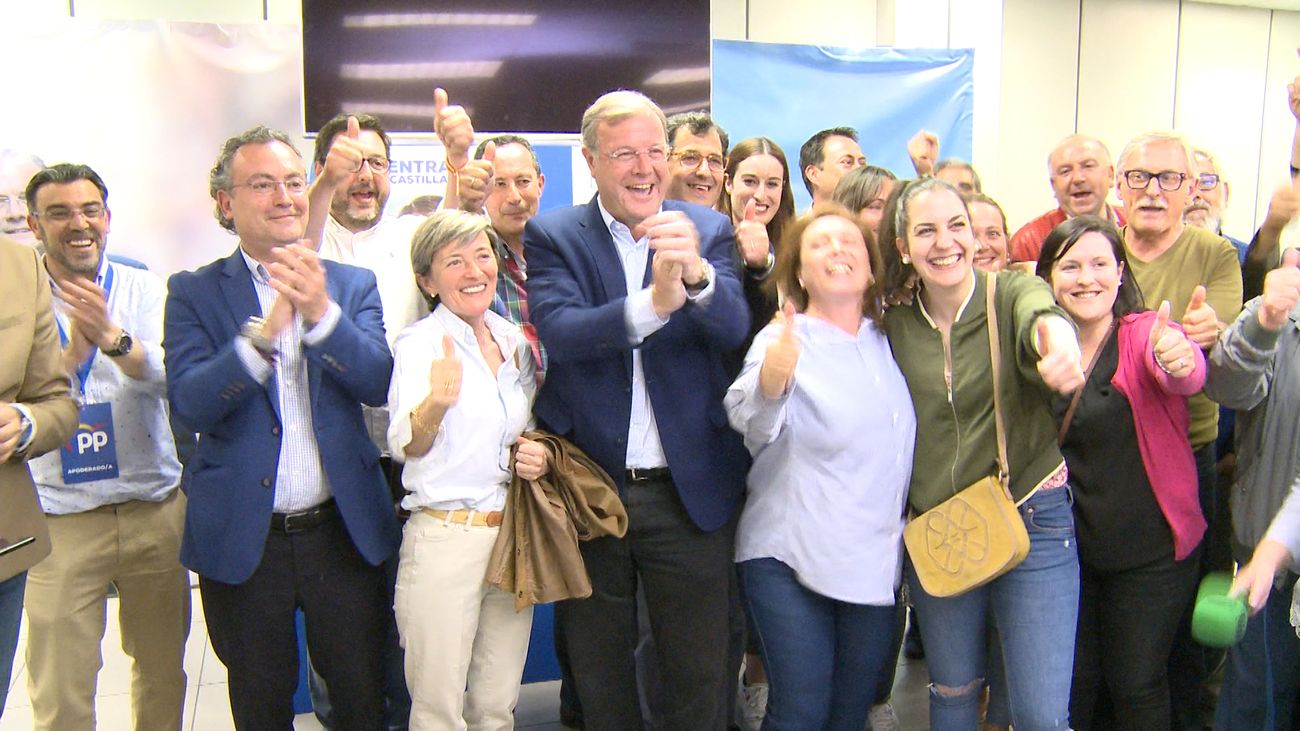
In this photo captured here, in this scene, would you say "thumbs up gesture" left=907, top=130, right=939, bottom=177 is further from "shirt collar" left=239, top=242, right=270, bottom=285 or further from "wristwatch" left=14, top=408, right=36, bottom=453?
"wristwatch" left=14, top=408, right=36, bottom=453

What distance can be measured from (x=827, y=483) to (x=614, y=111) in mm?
1027

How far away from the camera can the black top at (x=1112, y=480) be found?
2.27m

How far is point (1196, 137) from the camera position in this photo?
661 centimetres

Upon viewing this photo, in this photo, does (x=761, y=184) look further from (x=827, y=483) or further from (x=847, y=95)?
(x=847, y=95)

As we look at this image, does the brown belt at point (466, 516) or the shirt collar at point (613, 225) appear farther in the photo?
the shirt collar at point (613, 225)

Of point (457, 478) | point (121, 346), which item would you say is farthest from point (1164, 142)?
point (121, 346)

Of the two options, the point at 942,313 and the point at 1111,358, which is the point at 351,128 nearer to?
the point at 942,313

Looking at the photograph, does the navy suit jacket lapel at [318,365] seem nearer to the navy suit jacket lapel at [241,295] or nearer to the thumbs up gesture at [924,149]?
the navy suit jacket lapel at [241,295]

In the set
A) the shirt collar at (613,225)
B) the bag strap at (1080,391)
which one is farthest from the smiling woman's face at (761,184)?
the bag strap at (1080,391)

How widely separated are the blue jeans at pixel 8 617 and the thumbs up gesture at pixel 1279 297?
2965 millimetres

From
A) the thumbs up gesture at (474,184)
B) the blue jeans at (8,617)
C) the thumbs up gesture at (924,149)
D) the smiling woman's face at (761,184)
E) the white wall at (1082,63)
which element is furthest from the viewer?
the white wall at (1082,63)

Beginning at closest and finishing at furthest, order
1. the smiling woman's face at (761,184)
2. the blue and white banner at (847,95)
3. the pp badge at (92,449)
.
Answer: the pp badge at (92,449) → the smiling woman's face at (761,184) → the blue and white banner at (847,95)

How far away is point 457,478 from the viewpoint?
2217 mm

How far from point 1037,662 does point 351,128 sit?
2264 mm
